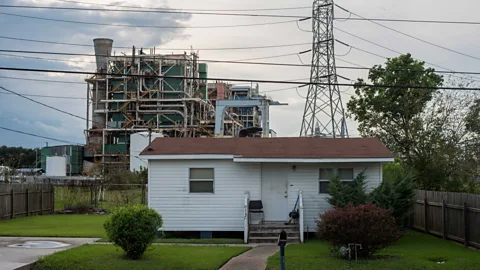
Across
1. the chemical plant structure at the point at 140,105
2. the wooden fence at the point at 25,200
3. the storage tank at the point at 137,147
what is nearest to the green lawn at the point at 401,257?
the wooden fence at the point at 25,200

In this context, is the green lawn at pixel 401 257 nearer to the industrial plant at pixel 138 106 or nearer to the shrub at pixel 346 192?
the shrub at pixel 346 192

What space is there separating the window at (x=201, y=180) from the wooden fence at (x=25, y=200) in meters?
12.3

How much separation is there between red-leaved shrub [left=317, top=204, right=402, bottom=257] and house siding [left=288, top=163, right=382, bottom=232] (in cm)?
609

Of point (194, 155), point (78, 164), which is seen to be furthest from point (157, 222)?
point (78, 164)

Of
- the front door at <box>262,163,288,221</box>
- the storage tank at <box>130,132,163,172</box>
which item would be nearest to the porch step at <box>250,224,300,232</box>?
the front door at <box>262,163,288,221</box>

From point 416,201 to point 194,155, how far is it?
9602 mm

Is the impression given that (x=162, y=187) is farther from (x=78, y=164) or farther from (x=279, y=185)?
(x=78, y=164)

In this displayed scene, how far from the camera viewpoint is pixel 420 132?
31.4 meters

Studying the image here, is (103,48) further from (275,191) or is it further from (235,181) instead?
(275,191)

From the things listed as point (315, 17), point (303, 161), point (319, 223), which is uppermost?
point (315, 17)

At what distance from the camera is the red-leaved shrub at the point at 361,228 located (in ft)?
49.6

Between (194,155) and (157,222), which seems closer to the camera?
(157,222)

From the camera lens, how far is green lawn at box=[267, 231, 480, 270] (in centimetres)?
1431

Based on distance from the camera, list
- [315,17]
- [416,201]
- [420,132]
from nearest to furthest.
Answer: [416,201] → [420,132] → [315,17]
